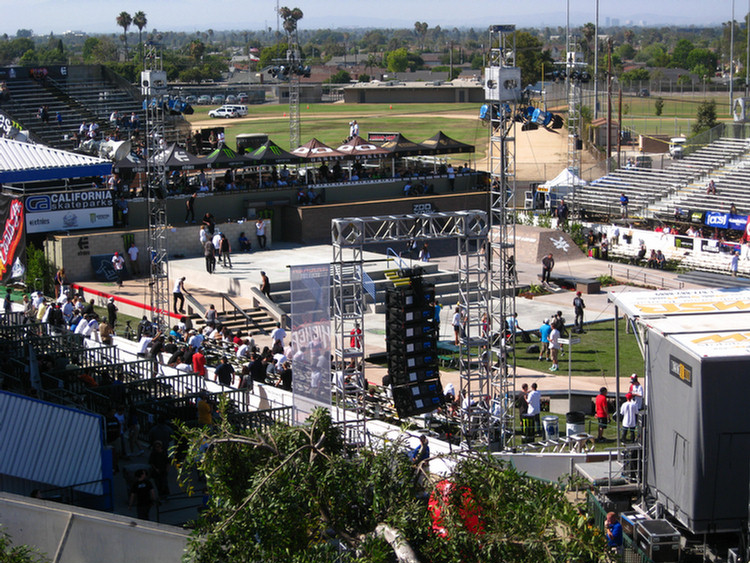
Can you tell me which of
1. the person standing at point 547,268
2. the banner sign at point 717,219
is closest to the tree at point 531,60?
the banner sign at point 717,219

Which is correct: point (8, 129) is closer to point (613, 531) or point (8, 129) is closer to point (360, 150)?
point (360, 150)

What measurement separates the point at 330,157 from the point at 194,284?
12.2 m

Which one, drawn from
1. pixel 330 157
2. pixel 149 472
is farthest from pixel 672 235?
pixel 149 472

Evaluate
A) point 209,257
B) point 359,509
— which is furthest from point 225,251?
point 359,509

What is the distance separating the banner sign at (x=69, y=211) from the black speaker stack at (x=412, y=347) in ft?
59.7

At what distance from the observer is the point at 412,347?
760 inches

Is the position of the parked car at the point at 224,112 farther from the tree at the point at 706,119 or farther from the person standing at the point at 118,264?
the person standing at the point at 118,264

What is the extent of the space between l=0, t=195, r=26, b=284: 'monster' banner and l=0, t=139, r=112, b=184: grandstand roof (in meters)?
3.02

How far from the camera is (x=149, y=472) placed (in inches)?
628

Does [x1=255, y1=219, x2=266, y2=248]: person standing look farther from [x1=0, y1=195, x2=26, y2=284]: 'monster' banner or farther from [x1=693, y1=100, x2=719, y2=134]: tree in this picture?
[x1=693, y1=100, x2=719, y2=134]: tree

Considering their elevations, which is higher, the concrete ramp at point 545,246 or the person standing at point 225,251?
the person standing at point 225,251

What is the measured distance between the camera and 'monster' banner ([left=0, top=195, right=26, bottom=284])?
103ft

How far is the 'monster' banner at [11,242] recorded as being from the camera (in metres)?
31.4

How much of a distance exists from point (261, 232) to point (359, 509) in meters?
27.5
